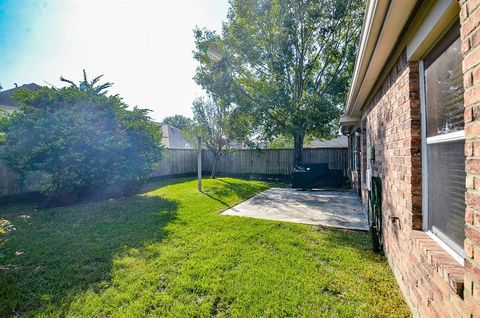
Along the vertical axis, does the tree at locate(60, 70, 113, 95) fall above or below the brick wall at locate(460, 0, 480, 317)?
above

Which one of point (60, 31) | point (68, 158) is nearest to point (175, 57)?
point (60, 31)

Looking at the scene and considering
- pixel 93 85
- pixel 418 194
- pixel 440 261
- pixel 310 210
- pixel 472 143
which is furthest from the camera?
pixel 93 85

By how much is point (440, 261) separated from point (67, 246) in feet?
16.1

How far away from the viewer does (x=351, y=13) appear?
35.2ft

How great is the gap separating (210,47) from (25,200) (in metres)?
10.3

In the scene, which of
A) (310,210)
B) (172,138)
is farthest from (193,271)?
(172,138)

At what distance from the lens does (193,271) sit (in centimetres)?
300

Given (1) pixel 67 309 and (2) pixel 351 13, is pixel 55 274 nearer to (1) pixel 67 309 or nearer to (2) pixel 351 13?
(1) pixel 67 309

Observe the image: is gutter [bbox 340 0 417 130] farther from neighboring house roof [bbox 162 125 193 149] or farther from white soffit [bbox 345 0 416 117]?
neighboring house roof [bbox 162 125 193 149]

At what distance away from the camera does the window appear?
146 cm

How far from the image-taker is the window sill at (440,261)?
1256 millimetres

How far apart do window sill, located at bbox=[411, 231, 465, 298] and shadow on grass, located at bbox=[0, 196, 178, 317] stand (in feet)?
10.8

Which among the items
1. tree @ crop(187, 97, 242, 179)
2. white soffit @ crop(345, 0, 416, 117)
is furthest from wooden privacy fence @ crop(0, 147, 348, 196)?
white soffit @ crop(345, 0, 416, 117)

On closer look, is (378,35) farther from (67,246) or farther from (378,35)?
(67,246)
